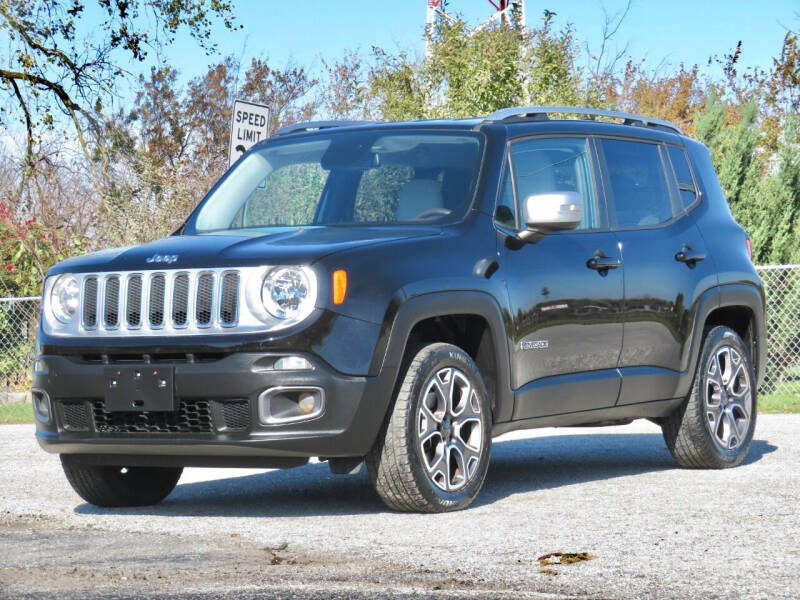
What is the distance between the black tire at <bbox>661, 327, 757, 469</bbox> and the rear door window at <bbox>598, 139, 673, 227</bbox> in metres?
0.91

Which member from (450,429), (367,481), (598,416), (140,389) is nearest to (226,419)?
(140,389)

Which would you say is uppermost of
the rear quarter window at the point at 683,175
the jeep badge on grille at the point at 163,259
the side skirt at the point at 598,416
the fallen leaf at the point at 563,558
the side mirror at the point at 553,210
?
the rear quarter window at the point at 683,175

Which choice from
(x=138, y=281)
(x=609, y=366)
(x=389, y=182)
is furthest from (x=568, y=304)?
(x=138, y=281)

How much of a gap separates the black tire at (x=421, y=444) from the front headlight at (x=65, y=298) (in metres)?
1.65

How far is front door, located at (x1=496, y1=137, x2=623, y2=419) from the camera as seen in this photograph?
762 cm

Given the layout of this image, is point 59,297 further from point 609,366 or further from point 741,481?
point 741,481

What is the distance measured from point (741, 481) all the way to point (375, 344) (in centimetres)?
294

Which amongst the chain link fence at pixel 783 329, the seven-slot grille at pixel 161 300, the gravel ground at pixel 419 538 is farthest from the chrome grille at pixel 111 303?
the chain link fence at pixel 783 329

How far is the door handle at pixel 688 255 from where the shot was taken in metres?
8.83

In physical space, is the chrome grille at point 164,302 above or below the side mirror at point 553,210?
below

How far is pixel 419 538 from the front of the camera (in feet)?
20.8

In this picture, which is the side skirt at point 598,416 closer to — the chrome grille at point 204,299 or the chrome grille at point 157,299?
the chrome grille at point 204,299

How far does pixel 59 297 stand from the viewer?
723 cm

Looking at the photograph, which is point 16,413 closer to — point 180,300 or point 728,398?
point 728,398
